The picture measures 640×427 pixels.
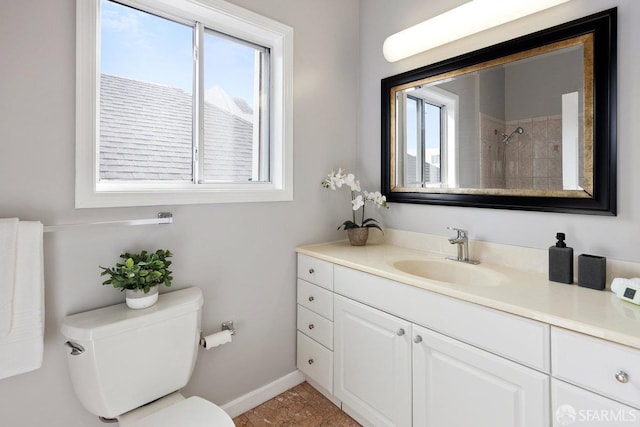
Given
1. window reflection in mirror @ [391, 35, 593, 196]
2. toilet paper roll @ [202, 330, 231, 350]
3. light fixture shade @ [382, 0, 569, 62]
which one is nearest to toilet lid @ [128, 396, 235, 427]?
toilet paper roll @ [202, 330, 231, 350]

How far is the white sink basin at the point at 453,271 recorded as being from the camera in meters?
1.44

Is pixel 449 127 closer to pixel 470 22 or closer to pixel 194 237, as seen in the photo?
pixel 470 22

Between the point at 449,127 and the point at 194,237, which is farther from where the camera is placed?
the point at 449,127

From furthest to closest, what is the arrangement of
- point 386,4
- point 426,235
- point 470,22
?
point 386,4 → point 426,235 → point 470,22

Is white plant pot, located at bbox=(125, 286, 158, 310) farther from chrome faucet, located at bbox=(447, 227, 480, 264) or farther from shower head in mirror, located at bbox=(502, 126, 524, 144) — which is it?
shower head in mirror, located at bbox=(502, 126, 524, 144)

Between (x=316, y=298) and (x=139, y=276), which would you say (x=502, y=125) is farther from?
(x=139, y=276)

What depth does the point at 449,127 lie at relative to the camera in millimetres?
1733

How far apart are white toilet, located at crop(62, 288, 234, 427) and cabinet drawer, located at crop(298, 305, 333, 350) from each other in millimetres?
669

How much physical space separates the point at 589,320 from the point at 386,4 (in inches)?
77.1

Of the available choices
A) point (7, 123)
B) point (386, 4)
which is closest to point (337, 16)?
point (386, 4)

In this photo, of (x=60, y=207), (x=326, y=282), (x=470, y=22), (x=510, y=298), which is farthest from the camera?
(x=326, y=282)

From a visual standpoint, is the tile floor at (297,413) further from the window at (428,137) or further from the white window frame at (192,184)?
the window at (428,137)

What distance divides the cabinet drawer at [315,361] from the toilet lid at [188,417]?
682mm

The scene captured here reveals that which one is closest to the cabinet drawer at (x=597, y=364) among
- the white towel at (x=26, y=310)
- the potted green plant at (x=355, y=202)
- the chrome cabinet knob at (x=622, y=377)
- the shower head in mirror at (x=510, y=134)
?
the chrome cabinet knob at (x=622, y=377)
